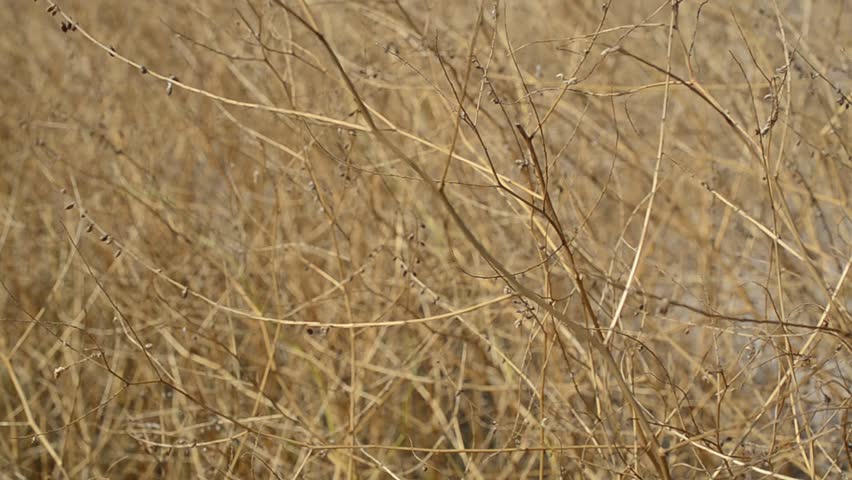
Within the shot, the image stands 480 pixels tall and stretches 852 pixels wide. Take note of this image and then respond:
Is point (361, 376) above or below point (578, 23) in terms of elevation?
below

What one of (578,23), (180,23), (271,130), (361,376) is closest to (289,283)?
(361,376)

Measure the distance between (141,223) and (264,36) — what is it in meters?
0.63

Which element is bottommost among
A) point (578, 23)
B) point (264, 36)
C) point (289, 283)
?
point (289, 283)

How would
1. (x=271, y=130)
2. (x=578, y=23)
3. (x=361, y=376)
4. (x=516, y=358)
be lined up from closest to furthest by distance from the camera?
(x=361, y=376) → (x=516, y=358) → (x=578, y=23) → (x=271, y=130)

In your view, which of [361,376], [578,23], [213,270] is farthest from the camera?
[578,23]

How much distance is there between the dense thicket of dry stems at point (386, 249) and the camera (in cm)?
157

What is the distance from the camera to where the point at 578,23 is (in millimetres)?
2205

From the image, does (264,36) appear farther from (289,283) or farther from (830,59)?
(830,59)

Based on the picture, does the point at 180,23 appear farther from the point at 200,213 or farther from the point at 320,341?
the point at 320,341

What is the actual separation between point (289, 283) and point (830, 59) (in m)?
1.27

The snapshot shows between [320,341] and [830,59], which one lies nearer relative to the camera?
[320,341]

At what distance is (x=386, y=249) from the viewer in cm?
144

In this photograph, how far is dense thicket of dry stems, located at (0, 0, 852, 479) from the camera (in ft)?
5.14

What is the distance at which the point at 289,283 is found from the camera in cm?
205
